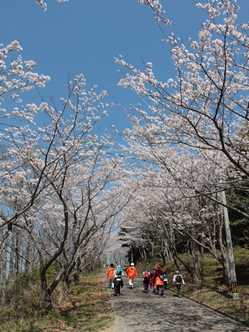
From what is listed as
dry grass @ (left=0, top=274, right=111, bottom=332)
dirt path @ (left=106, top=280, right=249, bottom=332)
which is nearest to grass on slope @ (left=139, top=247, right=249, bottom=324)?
dirt path @ (left=106, top=280, right=249, bottom=332)

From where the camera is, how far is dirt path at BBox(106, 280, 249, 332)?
414 inches

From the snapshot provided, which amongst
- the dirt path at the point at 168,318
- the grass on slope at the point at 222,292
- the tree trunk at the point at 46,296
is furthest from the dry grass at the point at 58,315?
the grass on slope at the point at 222,292

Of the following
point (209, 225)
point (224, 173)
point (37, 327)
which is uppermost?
point (224, 173)

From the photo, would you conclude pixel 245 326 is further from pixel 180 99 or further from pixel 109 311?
pixel 180 99

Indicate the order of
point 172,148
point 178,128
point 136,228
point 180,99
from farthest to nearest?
point 136,228 → point 172,148 → point 178,128 → point 180,99

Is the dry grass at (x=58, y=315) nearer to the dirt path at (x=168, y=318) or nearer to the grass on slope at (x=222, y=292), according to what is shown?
the dirt path at (x=168, y=318)

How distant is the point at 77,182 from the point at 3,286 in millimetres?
6862

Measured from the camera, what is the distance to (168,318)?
12070 millimetres

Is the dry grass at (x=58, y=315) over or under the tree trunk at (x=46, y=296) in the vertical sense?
under

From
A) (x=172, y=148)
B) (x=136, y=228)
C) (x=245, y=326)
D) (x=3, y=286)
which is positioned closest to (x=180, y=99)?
(x=245, y=326)

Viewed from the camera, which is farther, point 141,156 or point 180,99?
point 141,156

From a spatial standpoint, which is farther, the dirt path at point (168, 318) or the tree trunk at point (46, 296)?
the tree trunk at point (46, 296)

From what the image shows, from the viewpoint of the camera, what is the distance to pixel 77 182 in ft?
61.9

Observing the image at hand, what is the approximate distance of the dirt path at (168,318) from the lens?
1052 cm
